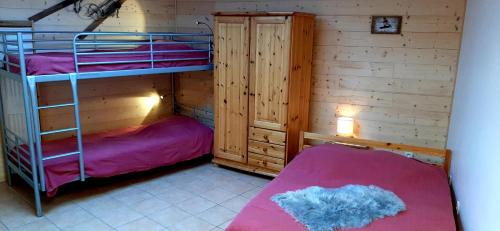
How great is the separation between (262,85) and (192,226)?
1.62m

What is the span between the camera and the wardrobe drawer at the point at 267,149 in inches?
155

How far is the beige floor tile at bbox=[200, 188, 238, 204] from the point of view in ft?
11.8

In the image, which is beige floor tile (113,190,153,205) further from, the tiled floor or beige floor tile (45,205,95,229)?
beige floor tile (45,205,95,229)

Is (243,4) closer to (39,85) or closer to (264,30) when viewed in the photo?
(264,30)

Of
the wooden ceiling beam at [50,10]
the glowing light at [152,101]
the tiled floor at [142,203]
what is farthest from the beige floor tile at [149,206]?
the wooden ceiling beam at [50,10]

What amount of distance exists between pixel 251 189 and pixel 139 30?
2.53m

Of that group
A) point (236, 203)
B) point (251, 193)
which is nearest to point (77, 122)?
point (236, 203)

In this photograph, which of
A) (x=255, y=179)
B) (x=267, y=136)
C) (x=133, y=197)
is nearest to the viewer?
(x=133, y=197)

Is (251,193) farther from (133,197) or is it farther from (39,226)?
(39,226)

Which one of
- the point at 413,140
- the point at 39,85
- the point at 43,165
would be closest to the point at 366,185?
the point at 413,140

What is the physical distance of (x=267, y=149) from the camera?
13.2 ft

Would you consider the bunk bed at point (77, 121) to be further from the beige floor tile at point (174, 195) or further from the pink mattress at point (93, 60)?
the beige floor tile at point (174, 195)

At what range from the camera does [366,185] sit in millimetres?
2795

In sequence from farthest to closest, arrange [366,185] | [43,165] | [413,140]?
1. [413,140]
2. [43,165]
3. [366,185]
